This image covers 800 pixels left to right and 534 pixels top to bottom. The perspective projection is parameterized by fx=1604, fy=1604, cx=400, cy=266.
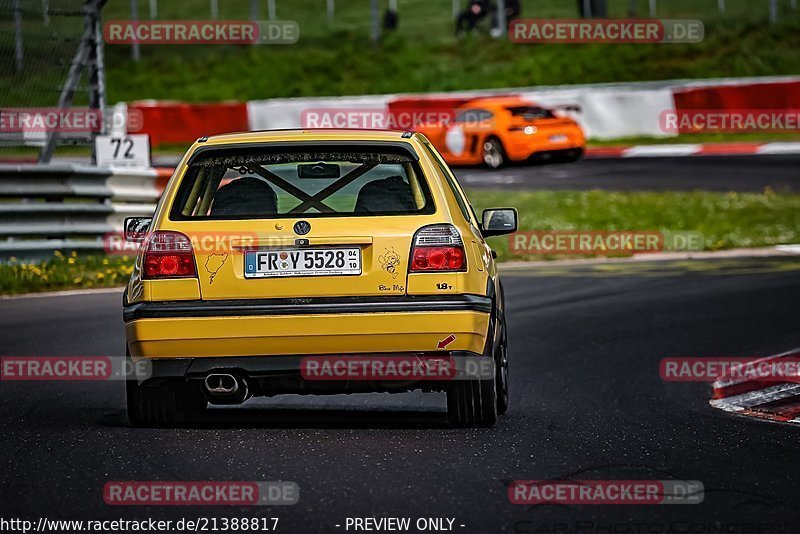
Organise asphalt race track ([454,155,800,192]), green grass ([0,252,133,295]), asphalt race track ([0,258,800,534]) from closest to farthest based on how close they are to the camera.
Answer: asphalt race track ([0,258,800,534]), green grass ([0,252,133,295]), asphalt race track ([454,155,800,192])

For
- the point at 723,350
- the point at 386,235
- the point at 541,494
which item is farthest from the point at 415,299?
the point at 723,350

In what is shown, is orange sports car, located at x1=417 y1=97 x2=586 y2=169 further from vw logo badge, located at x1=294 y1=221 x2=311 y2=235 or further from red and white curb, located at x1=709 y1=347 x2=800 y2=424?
vw logo badge, located at x1=294 y1=221 x2=311 y2=235

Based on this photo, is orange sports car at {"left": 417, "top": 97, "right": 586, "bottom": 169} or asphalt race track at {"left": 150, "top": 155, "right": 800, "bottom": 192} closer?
asphalt race track at {"left": 150, "top": 155, "right": 800, "bottom": 192}

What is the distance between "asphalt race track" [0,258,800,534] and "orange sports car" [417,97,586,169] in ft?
52.9

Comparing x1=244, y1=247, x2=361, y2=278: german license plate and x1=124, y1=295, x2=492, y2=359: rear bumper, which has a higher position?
x1=244, y1=247, x2=361, y2=278: german license plate

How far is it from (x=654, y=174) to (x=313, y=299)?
63.9 feet

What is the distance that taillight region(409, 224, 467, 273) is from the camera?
23.9ft

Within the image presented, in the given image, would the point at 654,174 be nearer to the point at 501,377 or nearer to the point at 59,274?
the point at 59,274

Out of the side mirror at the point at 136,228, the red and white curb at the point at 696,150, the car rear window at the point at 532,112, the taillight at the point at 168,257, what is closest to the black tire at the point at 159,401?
the taillight at the point at 168,257

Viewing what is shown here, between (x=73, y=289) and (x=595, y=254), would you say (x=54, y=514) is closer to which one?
(x=73, y=289)

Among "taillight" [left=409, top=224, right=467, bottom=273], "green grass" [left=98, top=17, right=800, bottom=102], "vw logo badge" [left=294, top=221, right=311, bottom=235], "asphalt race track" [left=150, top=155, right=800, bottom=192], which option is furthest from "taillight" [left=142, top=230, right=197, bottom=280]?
"green grass" [left=98, top=17, right=800, bottom=102]

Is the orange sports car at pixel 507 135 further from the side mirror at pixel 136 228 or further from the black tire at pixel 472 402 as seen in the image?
the black tire at pixel 472 402

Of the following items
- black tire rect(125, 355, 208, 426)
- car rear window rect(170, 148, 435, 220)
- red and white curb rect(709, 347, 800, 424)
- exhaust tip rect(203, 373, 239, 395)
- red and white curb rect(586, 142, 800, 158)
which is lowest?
red and white curb rect(709, 347, 800, 424)

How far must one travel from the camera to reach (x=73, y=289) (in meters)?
15.7
